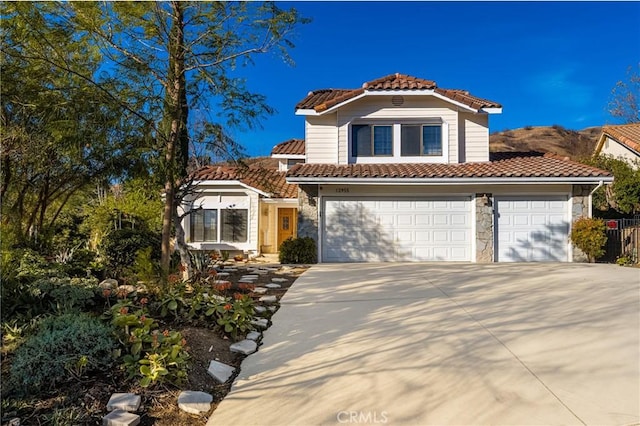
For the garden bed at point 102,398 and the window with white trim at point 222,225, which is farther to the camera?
the window with white trim at point 222,225

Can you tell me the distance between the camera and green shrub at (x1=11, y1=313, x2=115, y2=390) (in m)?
3.18

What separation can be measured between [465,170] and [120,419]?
11.5 meters

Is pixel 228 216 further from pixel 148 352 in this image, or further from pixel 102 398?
pixel 102 398

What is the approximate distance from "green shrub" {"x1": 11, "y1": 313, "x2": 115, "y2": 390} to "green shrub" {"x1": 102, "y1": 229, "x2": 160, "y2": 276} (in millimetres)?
4450

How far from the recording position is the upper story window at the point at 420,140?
1303cm

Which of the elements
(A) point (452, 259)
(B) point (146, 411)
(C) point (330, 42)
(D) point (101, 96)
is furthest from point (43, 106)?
(A) point (452, 259)

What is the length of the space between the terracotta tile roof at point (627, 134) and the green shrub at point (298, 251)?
1562 centimetres

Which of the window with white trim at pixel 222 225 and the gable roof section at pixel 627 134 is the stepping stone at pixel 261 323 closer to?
the window with white trim at pixel 222 225

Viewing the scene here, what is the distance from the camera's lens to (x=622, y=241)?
37.4ft

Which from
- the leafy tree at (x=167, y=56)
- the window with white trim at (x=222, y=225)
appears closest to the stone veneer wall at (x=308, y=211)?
the window with white trim at (x=222, y=225)

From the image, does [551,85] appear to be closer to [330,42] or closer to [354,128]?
[354,128]

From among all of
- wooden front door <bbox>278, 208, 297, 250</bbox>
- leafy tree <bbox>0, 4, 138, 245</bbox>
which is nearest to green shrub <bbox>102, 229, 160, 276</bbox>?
leafy tree <bbox>0, 4, 138, 245</bbox>

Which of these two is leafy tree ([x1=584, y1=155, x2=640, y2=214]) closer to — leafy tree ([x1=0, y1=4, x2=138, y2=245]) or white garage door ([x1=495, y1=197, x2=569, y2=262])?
white garage door ([x1=495, y1=197, x2=569, y2=262])

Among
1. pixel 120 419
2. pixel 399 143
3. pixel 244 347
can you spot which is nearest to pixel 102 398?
pixel 120 419
